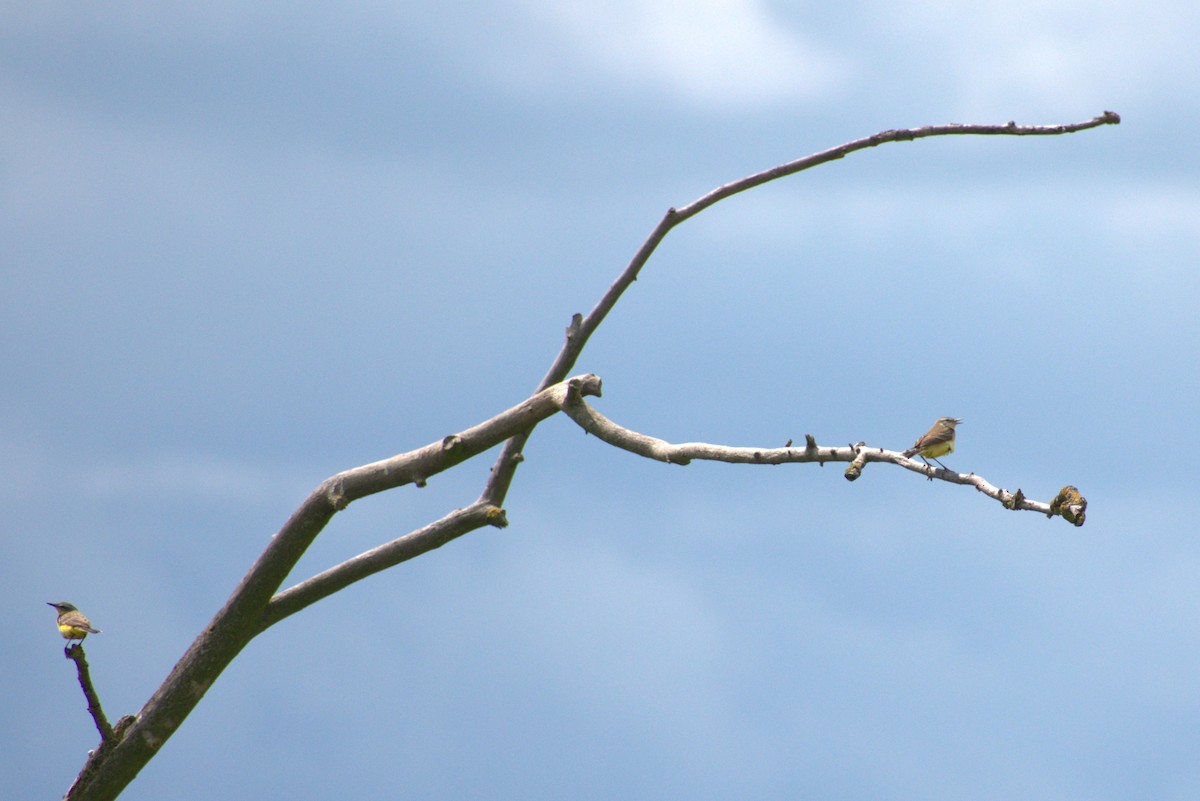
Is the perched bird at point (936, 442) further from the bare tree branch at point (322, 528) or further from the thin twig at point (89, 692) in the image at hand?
the thin twig at point (89, 692)

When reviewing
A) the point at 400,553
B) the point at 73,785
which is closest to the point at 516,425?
the point at 400,553

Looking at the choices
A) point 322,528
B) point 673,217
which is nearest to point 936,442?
point 673,217

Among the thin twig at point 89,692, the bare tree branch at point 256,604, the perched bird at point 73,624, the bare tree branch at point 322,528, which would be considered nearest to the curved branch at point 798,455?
the bare tree branch at point 322,528

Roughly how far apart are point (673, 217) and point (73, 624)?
8.19 metres

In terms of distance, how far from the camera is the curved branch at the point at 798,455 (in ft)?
23.2

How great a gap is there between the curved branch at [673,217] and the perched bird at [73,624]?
5.68m

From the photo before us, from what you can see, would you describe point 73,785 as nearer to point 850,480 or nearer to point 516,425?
point 516,425

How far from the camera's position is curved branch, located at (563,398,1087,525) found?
279 inches

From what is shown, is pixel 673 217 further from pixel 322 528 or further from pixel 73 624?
pixel 73 624

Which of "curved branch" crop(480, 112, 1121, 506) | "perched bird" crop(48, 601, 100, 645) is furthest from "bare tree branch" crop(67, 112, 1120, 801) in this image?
"perched bird" crop(48, 601, 100, 645)

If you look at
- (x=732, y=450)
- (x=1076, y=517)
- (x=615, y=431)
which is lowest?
(x=1076, y=517)

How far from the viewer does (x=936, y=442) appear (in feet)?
40.7

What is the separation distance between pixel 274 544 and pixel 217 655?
3.73 ft

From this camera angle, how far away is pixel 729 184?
8828 mm
